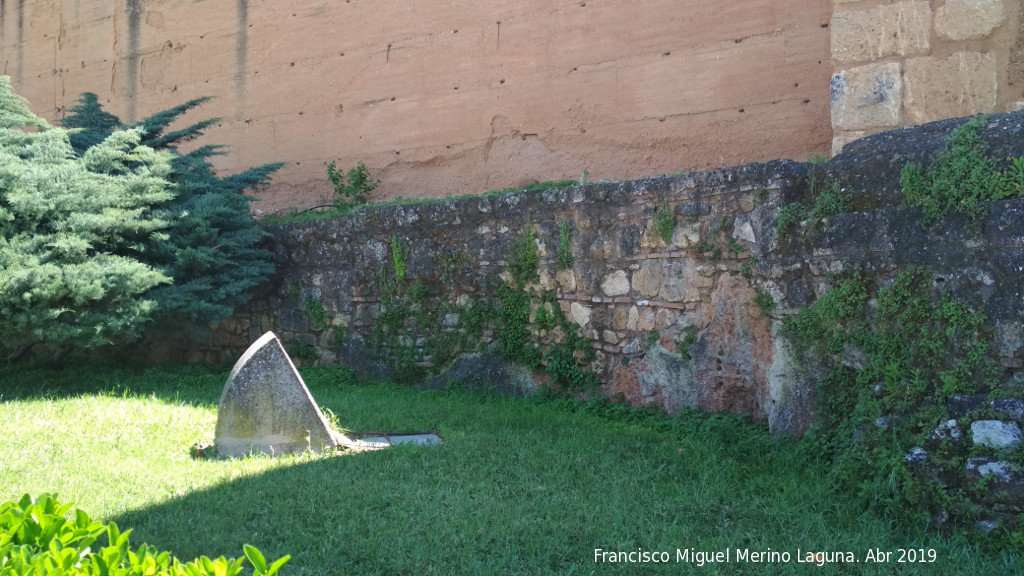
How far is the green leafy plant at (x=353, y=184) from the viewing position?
29.4 ft

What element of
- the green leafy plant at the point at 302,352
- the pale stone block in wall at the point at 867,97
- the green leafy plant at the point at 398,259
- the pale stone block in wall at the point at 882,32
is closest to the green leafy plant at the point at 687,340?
the pale stone block in wall at the point at 867,97

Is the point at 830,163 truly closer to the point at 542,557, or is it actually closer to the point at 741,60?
the point at 542,557

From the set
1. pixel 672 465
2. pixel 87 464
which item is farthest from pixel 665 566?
pixel 87 464

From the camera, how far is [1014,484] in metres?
3.17

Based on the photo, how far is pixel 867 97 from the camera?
5891 mm

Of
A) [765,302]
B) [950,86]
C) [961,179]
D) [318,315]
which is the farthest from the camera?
[318,315]

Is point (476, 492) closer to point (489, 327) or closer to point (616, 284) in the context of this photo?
Answer: point (616, 284)

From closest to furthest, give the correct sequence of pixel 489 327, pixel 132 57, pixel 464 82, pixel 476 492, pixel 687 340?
pixel 476 492
pixel 687 340
pixel 489 327
pixel 464 82
pixel 132 57

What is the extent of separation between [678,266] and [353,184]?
471cm

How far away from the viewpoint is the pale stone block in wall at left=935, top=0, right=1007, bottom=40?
219 inches

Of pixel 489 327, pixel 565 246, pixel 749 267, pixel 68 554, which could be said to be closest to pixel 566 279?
pixel 565 246

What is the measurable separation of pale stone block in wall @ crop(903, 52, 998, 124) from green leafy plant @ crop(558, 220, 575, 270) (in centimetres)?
253

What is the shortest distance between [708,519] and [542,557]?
2.75ft

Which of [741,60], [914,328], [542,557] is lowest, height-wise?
[542,557]
